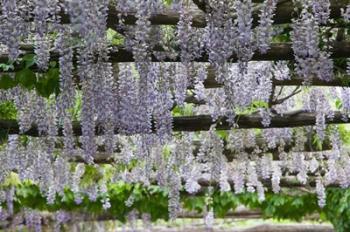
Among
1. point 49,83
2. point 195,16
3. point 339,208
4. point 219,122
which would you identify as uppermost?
point 195,16

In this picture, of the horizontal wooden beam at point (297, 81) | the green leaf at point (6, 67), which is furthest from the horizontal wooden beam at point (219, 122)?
the green leaf at point (6, 67)

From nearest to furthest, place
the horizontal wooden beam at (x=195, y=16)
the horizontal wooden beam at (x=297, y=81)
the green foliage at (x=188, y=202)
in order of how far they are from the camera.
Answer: the horizontal wooden beam at (x=195, y=16)
the horizontal wooden beam at (x=297, y=81)
the green foliage at (x=188, y=202)

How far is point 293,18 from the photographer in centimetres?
322

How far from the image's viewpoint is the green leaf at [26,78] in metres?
3.94

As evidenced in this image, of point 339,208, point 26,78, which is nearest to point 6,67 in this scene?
point 26,78

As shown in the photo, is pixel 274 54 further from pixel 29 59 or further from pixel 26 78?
pixel 26 78

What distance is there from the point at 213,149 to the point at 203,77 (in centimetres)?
186

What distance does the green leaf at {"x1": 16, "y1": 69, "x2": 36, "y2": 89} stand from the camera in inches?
155

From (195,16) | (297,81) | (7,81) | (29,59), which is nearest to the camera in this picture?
(195,16)

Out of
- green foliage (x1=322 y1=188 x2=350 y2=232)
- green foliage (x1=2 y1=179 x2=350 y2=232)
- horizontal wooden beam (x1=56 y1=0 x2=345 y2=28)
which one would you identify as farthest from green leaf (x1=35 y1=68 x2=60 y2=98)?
green foliage (x1=322 y1=188 x2=350 y2=232)

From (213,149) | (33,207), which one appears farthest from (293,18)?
(33,207)

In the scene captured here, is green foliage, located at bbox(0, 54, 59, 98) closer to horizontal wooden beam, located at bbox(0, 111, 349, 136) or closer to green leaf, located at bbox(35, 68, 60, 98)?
green leaf, located at bbox(35, 68, 60, 98)

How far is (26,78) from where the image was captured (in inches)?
158

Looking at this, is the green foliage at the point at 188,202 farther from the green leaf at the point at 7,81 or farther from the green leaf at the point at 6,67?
the green leaf at the point at 6,67
